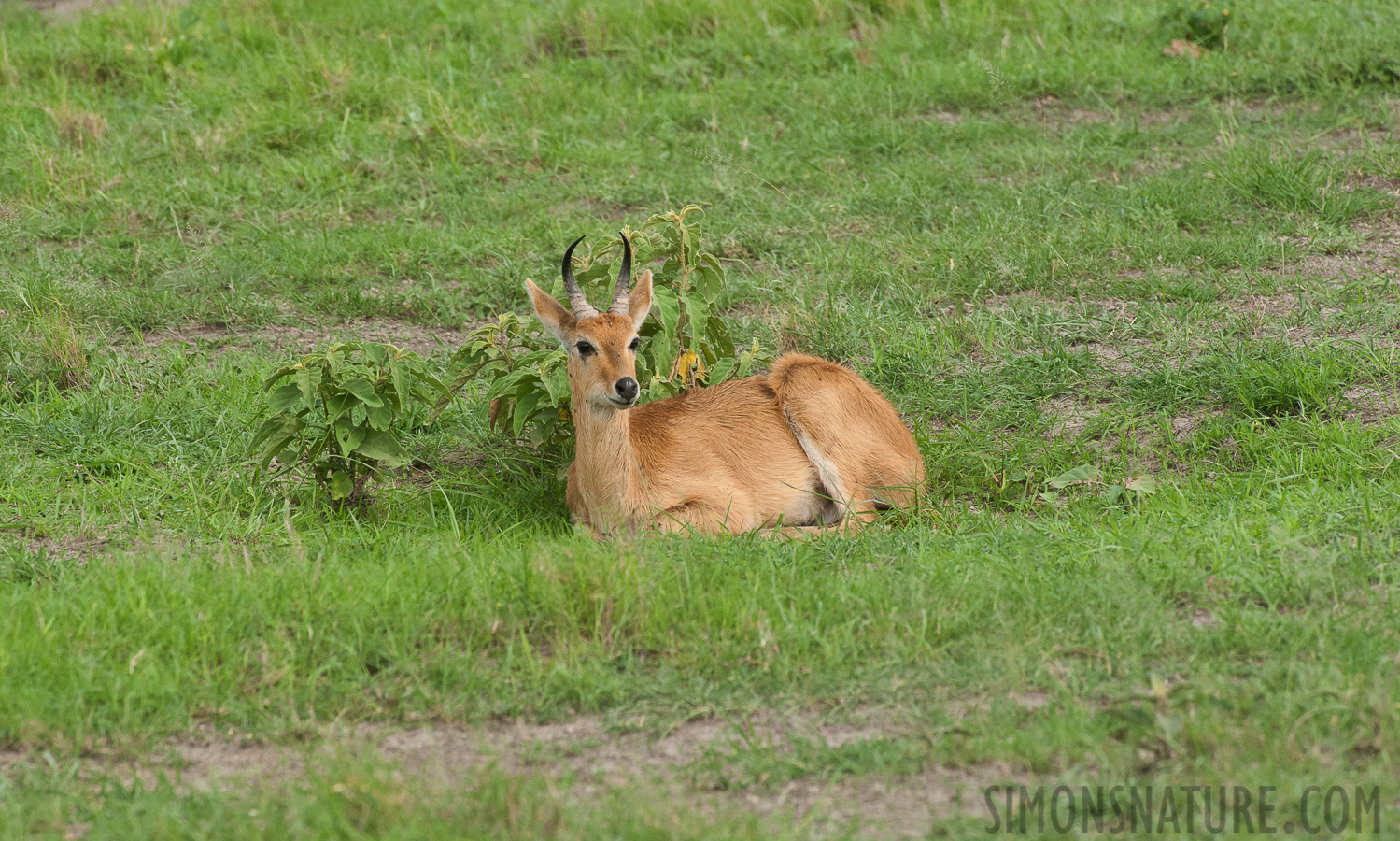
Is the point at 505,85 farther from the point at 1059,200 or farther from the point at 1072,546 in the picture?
the point at 1072,546

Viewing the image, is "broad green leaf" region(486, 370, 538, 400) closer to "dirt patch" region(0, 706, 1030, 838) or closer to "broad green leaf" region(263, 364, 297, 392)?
"broad green leaf" region(263, 364, 297, 392)

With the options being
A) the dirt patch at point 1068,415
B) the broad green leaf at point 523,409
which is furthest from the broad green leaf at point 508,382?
the dirt patch at point 1068,415

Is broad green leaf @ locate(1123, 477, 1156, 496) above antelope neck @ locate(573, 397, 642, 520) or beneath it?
beneath

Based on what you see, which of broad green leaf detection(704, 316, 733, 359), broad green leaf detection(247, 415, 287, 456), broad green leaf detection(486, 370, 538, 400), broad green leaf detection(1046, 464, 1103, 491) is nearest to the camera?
broad green leaf detection(247, 415, 287, 456)

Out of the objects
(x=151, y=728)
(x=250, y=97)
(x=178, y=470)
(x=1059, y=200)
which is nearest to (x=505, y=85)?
(x=250, y=97)

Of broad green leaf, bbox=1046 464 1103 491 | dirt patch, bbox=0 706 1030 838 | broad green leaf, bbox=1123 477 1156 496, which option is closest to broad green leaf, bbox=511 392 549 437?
dirt patch, bbox=0 706 1030 838

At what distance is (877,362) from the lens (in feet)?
22.3

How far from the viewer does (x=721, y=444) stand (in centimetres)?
586

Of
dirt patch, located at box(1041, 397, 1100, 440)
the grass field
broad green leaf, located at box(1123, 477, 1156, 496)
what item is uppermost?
the grass field

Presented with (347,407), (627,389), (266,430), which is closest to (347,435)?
(347,407)

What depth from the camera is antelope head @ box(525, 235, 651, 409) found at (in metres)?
5.15

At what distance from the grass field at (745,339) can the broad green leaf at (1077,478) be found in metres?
0.04

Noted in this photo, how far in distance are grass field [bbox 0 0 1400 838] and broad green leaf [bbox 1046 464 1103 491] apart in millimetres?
Answer: 35

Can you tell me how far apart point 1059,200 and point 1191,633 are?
15.4 feet
